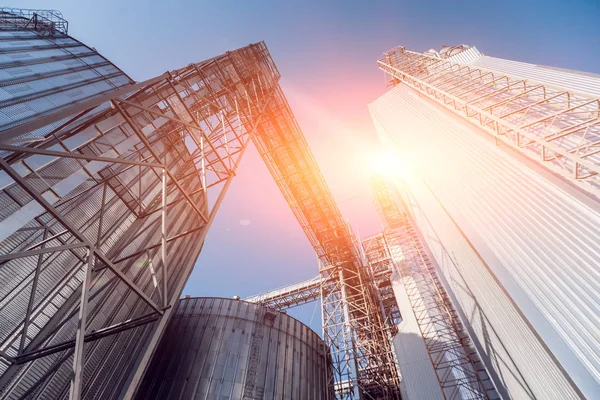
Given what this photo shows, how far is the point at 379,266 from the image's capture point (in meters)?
27.2

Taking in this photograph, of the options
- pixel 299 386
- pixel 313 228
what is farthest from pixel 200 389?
pixel 313 228

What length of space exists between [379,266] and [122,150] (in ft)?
79.7

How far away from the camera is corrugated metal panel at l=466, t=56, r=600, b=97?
32.8ft

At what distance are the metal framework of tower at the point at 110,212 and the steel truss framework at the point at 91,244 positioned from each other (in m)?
0.04

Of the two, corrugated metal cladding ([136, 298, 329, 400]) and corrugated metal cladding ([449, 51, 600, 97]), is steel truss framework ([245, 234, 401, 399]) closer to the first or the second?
corrugated metal cladding ([136, 298, 329, 400])

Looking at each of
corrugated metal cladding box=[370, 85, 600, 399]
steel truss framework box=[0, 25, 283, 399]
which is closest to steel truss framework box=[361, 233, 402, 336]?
corrugated metal cladding box=[370, 85, 600, 399]

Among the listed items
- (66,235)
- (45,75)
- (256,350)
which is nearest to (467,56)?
(256,350)

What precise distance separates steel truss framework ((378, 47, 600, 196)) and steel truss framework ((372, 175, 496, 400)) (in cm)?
1365

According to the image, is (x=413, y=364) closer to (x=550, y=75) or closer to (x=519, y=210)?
(x=519, y=210)

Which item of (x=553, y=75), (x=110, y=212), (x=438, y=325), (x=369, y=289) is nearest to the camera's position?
(x=110, y=212)

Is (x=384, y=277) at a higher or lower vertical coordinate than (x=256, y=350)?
higher

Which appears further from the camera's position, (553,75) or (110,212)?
(553,75)

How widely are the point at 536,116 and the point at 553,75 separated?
9.41ft

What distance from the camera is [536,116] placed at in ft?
35.8
